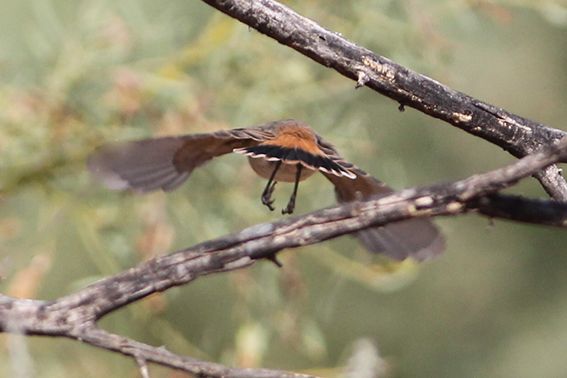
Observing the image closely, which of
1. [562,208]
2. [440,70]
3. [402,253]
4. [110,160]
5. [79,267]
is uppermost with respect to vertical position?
[79,267]

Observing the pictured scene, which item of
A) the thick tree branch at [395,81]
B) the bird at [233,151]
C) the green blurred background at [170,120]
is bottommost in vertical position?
the thick tree branch at [395,81]

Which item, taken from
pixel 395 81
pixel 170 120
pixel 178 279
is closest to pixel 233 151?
pixel 395 81

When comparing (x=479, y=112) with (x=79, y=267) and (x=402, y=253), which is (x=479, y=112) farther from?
(x=79, y=267)

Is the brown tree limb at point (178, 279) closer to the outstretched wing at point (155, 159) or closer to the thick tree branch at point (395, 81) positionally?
the thick tree branch at point (395, 81)

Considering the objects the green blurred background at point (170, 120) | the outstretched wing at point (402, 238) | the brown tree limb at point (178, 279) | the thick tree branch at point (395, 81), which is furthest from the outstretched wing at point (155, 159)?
the brown tree limb at point (178, 279)

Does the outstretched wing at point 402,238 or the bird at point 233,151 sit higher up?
the bird at point 233,151

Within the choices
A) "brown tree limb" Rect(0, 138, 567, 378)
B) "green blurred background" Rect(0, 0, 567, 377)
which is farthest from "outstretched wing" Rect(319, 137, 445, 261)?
"green blurred background" Rect(0, 0, 567, 377)

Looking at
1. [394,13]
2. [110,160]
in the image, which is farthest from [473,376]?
[110,160]
